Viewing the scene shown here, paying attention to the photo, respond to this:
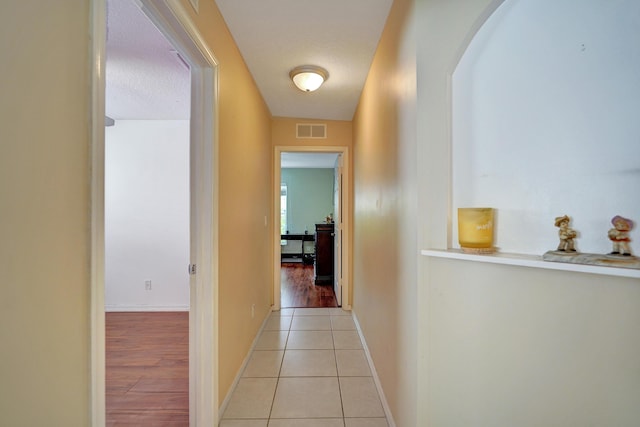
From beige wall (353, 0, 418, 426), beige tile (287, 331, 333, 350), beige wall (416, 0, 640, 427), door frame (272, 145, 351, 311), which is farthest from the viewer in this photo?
door frame (272, 145, 351, 311)

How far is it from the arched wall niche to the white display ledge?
90mm

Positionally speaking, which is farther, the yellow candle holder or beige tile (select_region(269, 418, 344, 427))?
beige tile (select_region(269, 418, 344, 427))

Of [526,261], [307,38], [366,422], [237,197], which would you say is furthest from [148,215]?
[526,261]

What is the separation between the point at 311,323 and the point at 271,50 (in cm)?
272

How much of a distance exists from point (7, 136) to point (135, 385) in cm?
211

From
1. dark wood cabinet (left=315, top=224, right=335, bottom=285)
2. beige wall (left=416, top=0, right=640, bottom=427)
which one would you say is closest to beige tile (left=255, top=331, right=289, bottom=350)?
beige wall (left=416, top=0, right=640, bottom=427)

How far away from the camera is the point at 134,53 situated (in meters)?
1.95

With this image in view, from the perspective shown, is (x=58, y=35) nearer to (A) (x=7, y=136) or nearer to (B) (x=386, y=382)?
(A) (x=7, y=136)

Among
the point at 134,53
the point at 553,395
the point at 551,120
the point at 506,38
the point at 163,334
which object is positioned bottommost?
the point at 163,334

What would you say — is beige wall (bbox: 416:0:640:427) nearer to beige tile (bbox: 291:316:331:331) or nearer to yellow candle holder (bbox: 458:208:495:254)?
yellow candle holder (bbox: 458:208:495:254)

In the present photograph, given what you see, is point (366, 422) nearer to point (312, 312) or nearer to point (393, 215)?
point (393, 215)

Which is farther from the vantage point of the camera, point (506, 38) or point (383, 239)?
point (383, 239)

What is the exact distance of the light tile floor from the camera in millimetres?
1606

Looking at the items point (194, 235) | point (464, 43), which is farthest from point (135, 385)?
point (464, 43)
